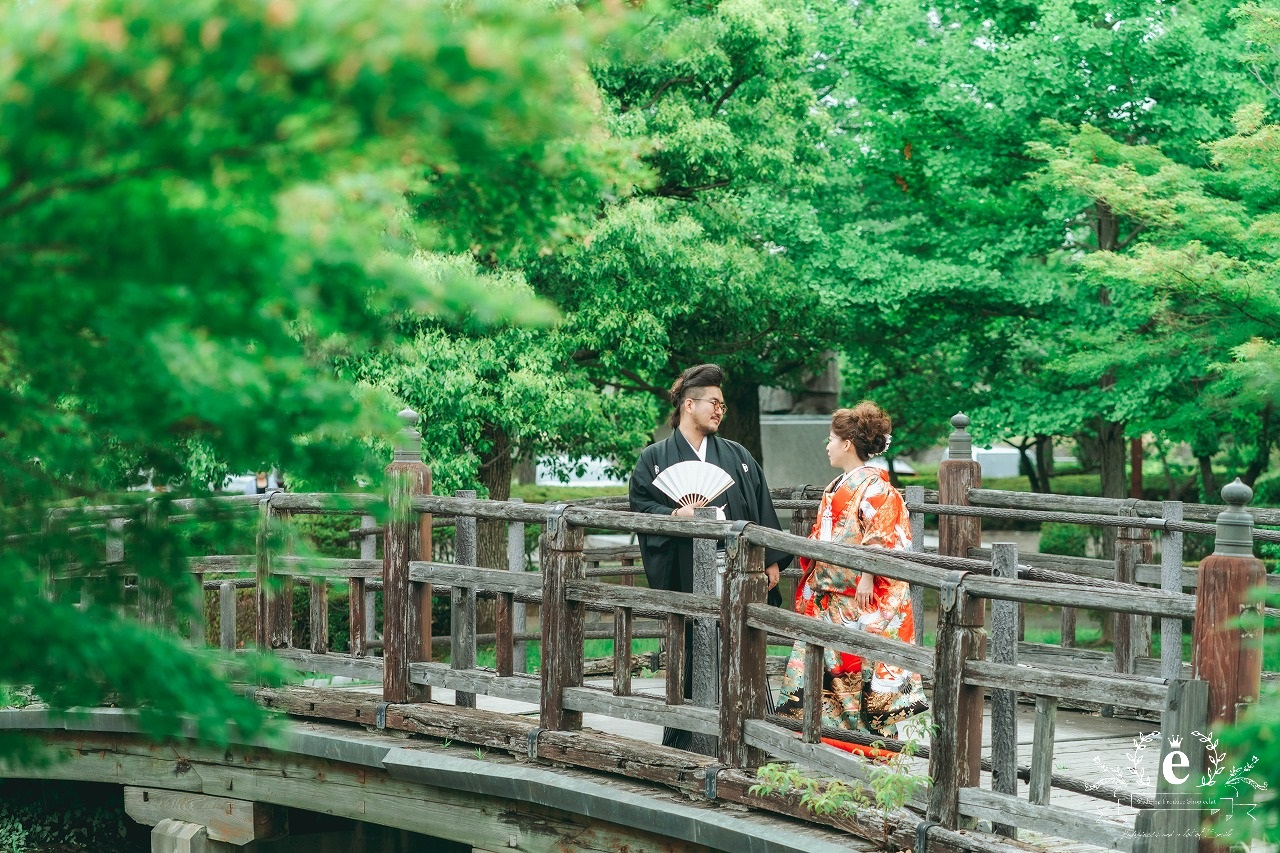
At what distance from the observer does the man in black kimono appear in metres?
6.52

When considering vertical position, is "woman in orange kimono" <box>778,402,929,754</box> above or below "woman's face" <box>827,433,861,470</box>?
below

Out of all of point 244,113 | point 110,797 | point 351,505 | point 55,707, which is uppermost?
point 244,113

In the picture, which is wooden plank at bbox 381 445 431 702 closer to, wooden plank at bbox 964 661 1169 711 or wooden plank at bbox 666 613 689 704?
wooden plank at bbox 666 613 689 704

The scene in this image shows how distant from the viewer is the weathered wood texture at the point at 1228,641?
4.26 m

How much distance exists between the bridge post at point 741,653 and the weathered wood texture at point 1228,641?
1864mm

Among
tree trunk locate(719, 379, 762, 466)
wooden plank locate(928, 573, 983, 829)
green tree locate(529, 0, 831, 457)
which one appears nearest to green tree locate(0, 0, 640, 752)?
wooden plank locate(928, 573, 983, 829)

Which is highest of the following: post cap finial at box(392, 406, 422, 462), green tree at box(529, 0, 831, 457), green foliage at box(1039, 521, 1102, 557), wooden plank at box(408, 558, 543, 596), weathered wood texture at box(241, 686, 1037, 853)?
green tree at box(529, 0, 831, 457)

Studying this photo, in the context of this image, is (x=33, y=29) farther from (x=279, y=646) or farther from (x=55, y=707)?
Answer: (x=279, y=646)

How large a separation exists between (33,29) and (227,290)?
0.51 m

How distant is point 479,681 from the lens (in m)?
6.85

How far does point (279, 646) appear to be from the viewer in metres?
7.95

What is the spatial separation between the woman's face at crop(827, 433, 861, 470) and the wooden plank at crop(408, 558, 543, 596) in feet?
4.71

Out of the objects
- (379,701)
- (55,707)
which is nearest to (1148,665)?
(379,701)

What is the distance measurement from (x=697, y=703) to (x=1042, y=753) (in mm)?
1862
